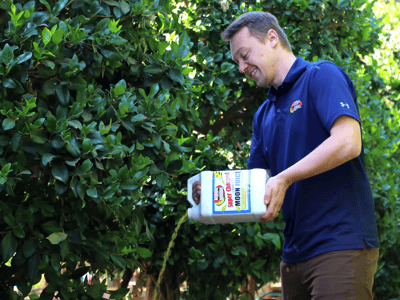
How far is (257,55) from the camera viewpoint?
221 cm

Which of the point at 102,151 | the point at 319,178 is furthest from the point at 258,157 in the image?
the point at 102,151

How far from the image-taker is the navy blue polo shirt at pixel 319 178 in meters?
1.82

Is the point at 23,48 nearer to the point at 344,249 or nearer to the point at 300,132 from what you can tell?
the point at 300,132

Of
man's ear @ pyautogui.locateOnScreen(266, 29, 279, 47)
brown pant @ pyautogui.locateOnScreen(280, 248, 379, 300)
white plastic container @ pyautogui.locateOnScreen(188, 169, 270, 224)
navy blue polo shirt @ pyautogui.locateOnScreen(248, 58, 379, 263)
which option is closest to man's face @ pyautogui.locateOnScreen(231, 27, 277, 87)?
man's ear @ pyautogui.locateOnScreen(266, 29, 279, 47)

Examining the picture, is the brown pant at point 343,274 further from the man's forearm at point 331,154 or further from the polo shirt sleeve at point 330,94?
the polo shirt sleeve at point 330,94

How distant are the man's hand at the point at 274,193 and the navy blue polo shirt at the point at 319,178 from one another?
6.6 inches

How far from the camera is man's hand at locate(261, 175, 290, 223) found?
71.2 inches

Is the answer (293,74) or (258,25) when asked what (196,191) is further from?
(258,25)

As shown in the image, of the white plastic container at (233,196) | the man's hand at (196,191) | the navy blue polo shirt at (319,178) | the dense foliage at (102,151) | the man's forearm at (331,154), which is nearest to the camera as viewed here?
the man's forearm at (331,154)

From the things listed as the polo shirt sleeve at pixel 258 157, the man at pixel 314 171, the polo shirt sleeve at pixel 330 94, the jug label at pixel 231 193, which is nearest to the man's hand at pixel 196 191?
the man at pixel 314 171

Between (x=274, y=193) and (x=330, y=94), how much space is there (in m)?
0.45

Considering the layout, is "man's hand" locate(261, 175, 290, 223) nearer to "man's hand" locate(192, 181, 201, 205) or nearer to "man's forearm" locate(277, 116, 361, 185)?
"man's forearm" locate(277, 116, 361, 185)

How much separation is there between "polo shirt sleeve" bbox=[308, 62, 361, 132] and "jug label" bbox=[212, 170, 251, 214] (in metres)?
0.42

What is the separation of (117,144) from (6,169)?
0.50 meters
